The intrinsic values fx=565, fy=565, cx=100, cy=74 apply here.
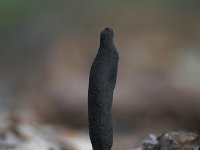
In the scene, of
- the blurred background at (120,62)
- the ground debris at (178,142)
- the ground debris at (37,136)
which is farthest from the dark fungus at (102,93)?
the blurred background at (120,62)

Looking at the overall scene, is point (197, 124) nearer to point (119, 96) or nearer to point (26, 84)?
point (119, 96)

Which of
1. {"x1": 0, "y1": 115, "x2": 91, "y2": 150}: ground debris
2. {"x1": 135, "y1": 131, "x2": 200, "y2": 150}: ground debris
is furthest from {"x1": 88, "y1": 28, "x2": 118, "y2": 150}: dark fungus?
{"x1": 0, "y1": 115, "x2": 91, "y2": 150}: ground debris

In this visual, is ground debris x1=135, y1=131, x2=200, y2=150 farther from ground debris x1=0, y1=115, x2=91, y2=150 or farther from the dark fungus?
ground debris x1=0, y1=115, x2=91, y2=150

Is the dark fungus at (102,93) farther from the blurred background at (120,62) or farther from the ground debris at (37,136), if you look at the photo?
the blurred background at (120,62)

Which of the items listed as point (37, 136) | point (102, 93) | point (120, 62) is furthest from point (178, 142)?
point (120, 62)

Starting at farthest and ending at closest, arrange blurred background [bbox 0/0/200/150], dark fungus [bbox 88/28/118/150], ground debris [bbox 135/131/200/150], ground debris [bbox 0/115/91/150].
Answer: blurred background [bbox 0/0/200/150] < ground debris [bbox 0/115/91/150] < ground debris [bbox 135/131/200/150] < dark fungus [bbox 88/28/118/150]

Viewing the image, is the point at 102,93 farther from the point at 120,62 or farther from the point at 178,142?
the point at 120,62

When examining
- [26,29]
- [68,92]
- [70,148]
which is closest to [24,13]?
[26,29]
